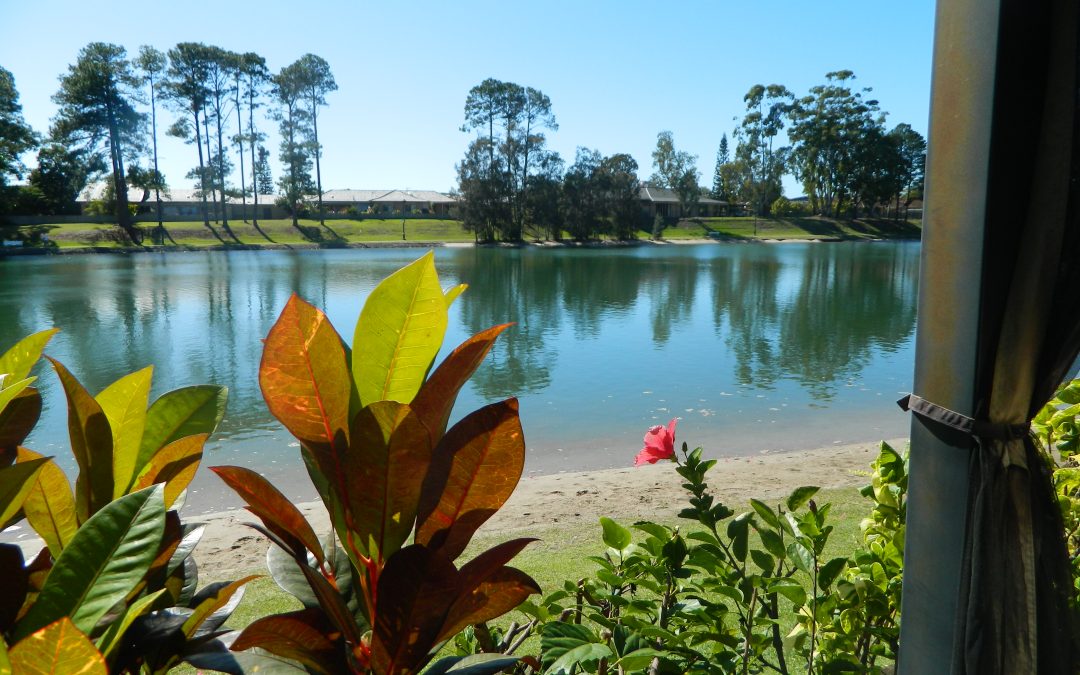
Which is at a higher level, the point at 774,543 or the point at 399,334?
the point at 399,334

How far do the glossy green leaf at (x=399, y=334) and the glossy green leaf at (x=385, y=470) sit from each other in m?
0.07

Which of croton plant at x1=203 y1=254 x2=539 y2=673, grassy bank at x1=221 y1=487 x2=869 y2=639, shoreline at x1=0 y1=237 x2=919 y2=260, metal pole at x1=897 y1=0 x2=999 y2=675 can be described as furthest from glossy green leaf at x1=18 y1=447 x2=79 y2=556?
shoreline at x1=0 y1=237 x2=919 y2=260

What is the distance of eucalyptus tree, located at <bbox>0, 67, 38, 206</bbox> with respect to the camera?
140ft

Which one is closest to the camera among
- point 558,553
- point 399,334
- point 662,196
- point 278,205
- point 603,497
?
point 399,334

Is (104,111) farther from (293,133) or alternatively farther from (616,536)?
→ (616,536)

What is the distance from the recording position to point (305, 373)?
2.22 ft

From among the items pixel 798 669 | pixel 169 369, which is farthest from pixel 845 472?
pixel 169 369

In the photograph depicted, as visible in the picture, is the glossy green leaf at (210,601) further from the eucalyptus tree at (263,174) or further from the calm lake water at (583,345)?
the eucalyptus tree at (263,174)

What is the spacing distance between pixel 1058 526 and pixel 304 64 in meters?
59.6

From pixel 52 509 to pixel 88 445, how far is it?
0.09 metres

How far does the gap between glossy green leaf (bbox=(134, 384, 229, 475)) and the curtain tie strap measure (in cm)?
90

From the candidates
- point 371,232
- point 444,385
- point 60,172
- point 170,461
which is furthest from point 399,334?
point 60,172

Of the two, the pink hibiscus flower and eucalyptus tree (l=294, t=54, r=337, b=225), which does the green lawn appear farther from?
the pink hibiscus flower

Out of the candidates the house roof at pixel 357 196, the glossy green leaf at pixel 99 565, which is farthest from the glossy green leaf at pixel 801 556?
the house roof at pixel 357 196
